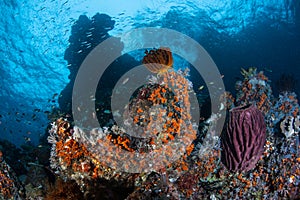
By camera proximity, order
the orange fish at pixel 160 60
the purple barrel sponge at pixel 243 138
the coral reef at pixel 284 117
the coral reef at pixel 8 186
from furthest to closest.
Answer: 1. the orange fish at pixel 160 60
2. the coral reef at pixel 8 186
3. the coral reef at pixel 284 117
4. the purple barrel sponge at pixel 243 138

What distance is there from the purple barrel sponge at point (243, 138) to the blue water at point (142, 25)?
38.5ft

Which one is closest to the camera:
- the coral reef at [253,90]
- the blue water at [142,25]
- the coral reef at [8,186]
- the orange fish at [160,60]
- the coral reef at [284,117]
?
the coral reef at [284,117]

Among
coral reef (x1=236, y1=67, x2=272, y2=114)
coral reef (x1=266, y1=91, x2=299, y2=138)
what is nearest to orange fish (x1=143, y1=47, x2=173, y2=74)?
coral reef (x1=236, y1=67, x2=272, y2=114)

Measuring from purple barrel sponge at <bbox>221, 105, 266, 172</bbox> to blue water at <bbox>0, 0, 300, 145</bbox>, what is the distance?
38.5 ft

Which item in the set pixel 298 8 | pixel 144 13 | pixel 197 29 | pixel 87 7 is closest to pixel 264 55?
pixel 298 8

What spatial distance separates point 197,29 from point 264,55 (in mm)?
9464

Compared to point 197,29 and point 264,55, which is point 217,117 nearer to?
point 197,29

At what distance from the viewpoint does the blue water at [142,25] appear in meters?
17.5

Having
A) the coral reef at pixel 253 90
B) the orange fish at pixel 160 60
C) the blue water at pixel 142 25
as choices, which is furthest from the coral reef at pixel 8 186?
the blue water at pixel 142 25

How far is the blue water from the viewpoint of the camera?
17.5 metres

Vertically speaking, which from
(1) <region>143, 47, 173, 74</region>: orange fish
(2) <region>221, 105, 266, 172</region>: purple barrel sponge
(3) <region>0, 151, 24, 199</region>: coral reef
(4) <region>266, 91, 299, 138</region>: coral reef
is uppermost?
(1) <region>143, 47, 173, 74</region>: orange fish

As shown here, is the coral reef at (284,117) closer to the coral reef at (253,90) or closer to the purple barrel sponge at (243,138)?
the coral reef at (253,90)

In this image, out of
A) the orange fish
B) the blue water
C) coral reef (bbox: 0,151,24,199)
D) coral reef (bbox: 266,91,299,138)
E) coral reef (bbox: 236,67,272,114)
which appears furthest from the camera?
the blue water

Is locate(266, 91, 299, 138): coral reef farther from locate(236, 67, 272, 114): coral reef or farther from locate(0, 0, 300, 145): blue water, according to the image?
locate(0, 0, 300, 145): blue water
